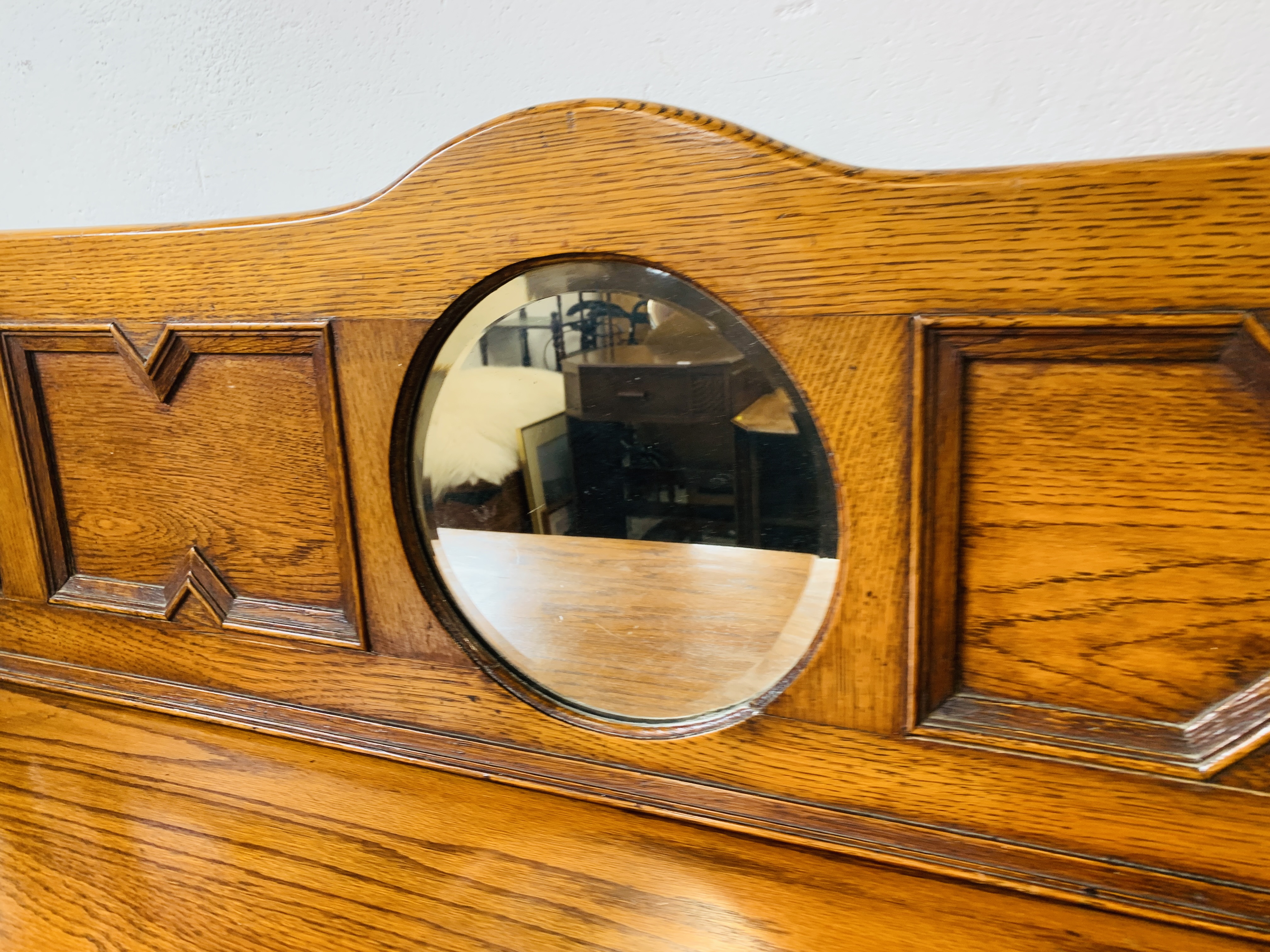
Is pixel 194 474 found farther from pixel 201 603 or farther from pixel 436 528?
pixel 436 528

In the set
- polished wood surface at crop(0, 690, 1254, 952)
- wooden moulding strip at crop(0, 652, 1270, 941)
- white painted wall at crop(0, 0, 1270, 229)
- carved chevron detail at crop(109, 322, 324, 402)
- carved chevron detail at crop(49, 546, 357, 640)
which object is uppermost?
white painted wall at crop(0, 0, 1270, 229)

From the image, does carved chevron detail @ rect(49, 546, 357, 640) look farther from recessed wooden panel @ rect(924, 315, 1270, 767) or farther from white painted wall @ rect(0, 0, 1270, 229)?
recessed wooden panel @ rect(924, 315, 1270, 767)

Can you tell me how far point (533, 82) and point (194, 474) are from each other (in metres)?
0.36

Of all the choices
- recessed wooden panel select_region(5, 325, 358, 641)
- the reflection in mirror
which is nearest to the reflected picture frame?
the reflection in mirror

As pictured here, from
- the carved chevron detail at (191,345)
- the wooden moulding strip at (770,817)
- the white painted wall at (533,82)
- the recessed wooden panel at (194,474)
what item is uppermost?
the white painted wall at (533,82)

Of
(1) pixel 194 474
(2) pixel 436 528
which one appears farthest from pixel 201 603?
(2) pixel 436 528

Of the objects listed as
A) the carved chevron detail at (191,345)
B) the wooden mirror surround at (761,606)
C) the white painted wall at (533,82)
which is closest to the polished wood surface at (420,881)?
the wooden mirror surround at (761,606)

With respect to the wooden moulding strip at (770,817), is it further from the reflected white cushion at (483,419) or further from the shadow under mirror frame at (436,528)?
the reflected white cushion at (483,419)

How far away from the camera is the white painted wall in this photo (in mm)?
469

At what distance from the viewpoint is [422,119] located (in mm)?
638

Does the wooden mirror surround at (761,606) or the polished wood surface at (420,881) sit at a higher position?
the wooden mirror surround at (761,606)

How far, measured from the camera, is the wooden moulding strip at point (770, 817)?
43 centimetres

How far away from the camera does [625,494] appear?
1.75 ft

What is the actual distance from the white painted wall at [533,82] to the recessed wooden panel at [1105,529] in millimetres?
150
